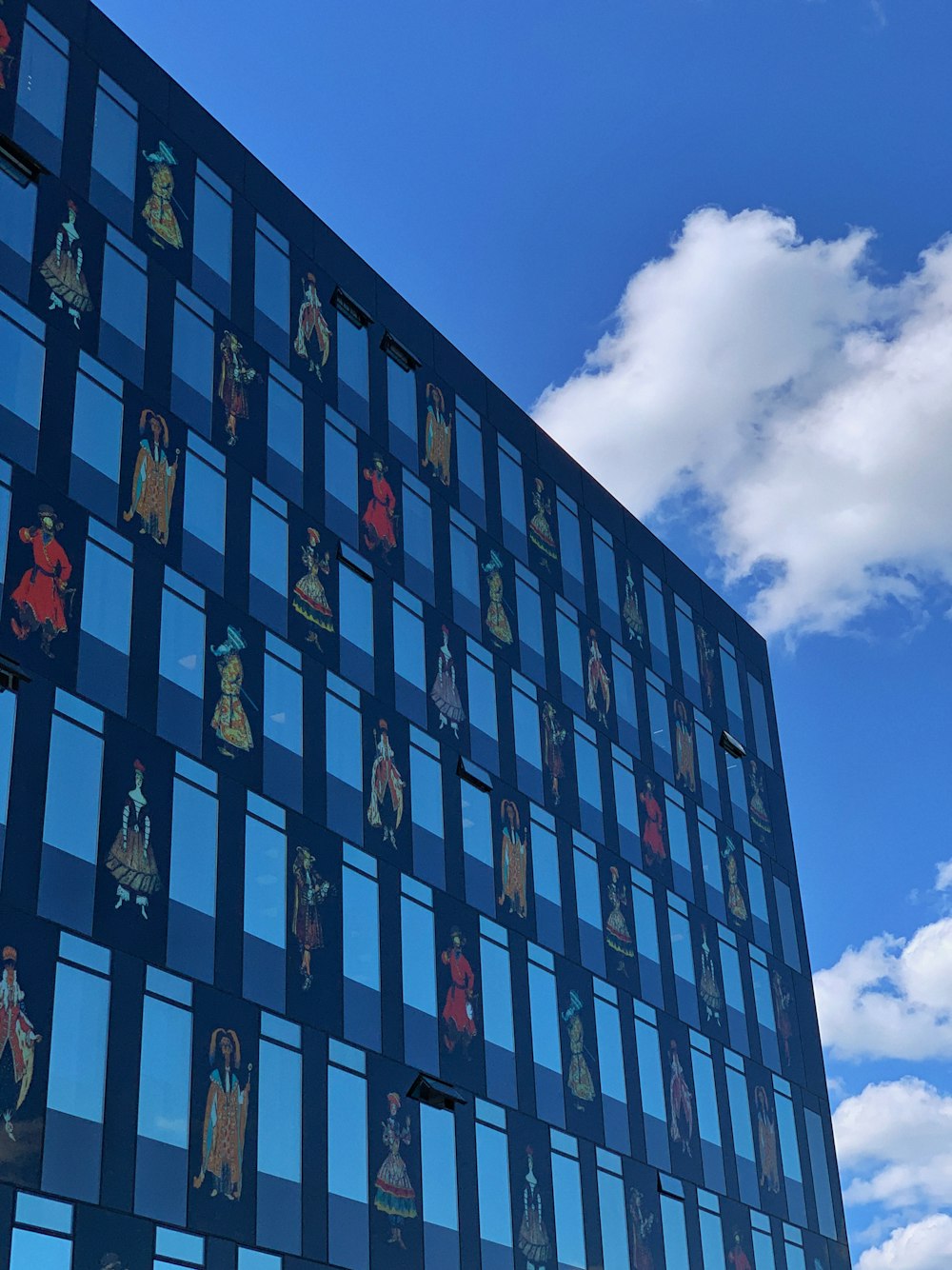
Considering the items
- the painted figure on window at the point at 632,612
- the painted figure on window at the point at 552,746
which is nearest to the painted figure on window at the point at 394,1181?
the painted figure on window at the point at 552,746

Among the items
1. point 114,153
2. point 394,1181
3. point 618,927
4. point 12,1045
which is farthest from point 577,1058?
point 114,153

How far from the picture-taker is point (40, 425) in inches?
1166

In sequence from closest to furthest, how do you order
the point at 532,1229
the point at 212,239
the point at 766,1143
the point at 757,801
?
the point at 532,1229, the point at 212,239, the point at 766,1143, the point at 757,801

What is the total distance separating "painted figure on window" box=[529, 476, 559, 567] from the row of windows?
35.5 feet

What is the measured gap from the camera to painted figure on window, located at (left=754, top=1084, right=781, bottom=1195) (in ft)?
144

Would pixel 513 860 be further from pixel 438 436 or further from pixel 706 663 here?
pixel 706 663

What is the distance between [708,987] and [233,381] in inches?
759

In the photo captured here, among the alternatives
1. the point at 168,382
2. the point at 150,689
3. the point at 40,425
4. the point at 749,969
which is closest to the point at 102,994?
the point at 150,689

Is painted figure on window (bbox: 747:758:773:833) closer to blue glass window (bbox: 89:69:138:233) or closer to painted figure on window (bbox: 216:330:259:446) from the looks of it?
painted figure on window (bbox: 216:330:259:446)

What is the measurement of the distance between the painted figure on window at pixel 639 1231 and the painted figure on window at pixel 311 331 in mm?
18126

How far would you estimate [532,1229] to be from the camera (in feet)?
113

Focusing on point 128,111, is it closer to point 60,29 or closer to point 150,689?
point 60,29

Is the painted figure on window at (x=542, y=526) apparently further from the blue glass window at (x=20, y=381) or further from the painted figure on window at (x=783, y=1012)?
the blue glass window at (x=20, y=381)

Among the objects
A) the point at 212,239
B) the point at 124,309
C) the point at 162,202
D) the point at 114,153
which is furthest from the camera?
the point at 212,239
